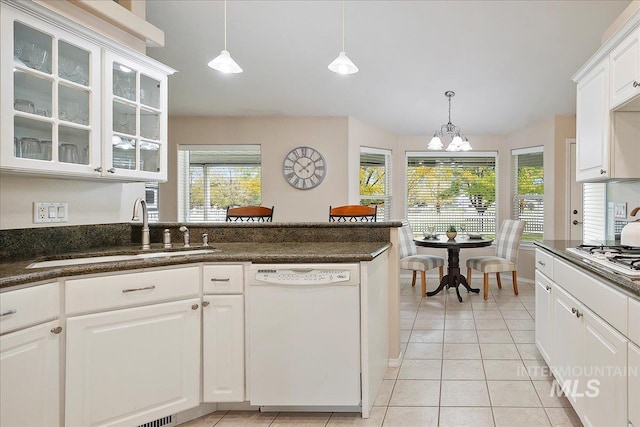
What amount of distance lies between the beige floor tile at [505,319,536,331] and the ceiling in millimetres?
2507

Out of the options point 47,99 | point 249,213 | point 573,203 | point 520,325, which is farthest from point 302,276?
point 573,203

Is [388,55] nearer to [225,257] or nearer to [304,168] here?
[304,168]

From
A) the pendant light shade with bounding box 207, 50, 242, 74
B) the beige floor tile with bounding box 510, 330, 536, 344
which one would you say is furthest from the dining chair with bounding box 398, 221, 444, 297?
the pendant light shade with bounding box 207, 50, 242, 74

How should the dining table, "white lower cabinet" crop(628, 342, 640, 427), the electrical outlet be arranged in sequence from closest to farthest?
"white lower cabinet" crop(628, 342, 640, 427)
the electrical outlet
the dining table

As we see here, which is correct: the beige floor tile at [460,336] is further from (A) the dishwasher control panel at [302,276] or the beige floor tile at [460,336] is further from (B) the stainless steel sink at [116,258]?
(B) the stainless steel sink at [116,258]

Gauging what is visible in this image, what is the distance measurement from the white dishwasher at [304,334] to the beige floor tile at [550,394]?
3.65 ft

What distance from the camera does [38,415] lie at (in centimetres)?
163

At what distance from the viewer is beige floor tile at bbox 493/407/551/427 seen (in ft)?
6.84

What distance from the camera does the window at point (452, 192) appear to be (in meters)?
6.15

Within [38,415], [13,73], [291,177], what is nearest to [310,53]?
[291,177]

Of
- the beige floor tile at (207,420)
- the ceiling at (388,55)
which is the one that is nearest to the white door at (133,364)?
the beige floor tile at (207,420)

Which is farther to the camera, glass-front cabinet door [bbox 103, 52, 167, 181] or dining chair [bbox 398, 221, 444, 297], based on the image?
dining chair [bbox 398, 221, 444, 297]

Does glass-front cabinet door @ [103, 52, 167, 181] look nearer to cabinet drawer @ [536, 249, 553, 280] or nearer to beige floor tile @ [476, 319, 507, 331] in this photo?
cabinet drawer @ [536, 249, 553, 280]

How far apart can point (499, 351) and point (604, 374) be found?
157 cm
